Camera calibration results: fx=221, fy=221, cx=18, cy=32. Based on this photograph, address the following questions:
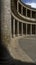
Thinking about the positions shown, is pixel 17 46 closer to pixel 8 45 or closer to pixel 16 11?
pixel 8 45

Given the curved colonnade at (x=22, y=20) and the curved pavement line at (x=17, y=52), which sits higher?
the curved colonnade at (x=22, y=20)

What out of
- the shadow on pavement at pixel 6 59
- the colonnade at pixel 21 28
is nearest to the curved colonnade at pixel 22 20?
the colonnade at pixel 21 28

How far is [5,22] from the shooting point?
1.25 m

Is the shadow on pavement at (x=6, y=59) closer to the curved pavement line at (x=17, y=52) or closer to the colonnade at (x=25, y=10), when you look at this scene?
the curved pavement line at (x=17, y=52)

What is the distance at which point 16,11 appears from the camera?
1284mm

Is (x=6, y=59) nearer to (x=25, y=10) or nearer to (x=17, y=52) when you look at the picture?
(x=17, y=52)

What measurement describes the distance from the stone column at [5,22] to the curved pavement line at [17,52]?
3 centimetres

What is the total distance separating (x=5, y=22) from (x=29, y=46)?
0.19m

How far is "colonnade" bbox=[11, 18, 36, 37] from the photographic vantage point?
1.24 m

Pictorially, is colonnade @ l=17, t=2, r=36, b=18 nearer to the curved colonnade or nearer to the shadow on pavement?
the curved colonnade

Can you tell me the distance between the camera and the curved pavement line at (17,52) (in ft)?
4.03

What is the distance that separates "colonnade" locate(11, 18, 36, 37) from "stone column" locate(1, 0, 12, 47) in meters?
0.03

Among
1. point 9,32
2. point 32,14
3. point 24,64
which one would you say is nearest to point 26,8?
point 32,14

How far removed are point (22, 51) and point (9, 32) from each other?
0.13 metres
